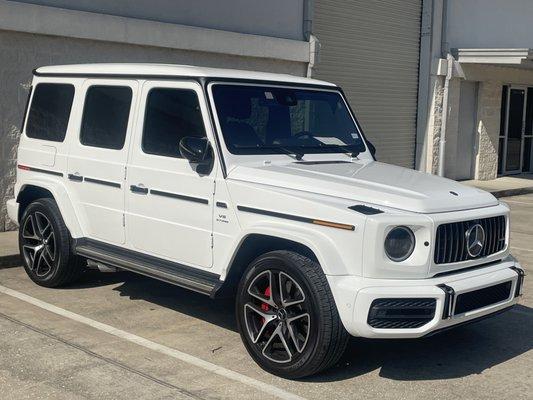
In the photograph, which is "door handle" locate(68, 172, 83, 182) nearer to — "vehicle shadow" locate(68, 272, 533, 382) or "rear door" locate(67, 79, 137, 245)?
"rear door" locate(67, 79, 137, 245)

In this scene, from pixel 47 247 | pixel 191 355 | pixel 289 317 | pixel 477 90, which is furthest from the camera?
pixel 477 90

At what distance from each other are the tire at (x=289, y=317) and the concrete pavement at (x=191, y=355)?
0.48 ft

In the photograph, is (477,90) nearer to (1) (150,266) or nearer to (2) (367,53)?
(2) (367,53)

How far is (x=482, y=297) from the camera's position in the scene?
5379 mm

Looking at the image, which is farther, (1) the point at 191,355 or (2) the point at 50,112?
(2) the point at 50,112

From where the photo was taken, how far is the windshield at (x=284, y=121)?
6.04 metres

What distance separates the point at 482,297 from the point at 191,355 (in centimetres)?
203

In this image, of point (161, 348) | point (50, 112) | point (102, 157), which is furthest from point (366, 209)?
point (50, 112)

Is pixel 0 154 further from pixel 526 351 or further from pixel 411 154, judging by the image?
pixel 411 154

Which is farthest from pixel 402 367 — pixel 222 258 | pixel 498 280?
pixel 222 258

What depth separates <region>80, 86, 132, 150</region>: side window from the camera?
6613 mm

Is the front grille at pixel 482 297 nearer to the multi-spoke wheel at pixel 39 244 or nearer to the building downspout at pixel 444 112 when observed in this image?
the multi-spoke wheel at pixel 39 244

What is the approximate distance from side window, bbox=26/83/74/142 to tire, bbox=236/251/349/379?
106 inches

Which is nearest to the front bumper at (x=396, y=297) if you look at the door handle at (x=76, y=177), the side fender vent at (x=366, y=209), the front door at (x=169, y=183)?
the side fender vent at (x=366, y=209)
